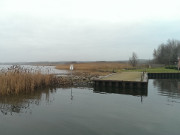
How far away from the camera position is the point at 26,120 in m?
6.79

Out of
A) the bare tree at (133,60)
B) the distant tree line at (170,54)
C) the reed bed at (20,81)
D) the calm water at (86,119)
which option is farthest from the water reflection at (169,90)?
the distant tree line at (170,54)

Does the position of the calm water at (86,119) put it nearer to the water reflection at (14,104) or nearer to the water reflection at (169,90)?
the water reflection at (14,104)

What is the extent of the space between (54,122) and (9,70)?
7775 mm

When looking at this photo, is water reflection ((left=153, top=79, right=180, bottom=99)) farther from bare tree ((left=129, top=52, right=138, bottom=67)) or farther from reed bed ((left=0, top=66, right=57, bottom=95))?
bare tree ((left=129, top=52, right=138, bottom=67))

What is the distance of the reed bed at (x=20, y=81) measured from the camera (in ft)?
37.0

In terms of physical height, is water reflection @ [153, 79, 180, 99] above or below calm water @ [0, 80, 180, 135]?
below

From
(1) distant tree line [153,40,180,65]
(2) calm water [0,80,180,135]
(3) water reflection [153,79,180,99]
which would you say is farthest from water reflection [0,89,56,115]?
(1) distant tree line [153,40,180,65]

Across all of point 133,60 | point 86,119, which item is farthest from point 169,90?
point 133,60

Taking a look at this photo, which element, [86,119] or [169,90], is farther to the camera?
[169,90]

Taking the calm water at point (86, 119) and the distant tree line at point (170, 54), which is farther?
the distant tree line at point (170, 54)

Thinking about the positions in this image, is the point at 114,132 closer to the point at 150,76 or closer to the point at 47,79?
the point at 47,79

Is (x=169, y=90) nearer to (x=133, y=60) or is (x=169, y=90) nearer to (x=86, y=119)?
(x=86, y=119)

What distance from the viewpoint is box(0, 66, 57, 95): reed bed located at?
11.3 m

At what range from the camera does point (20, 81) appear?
12148 mm
